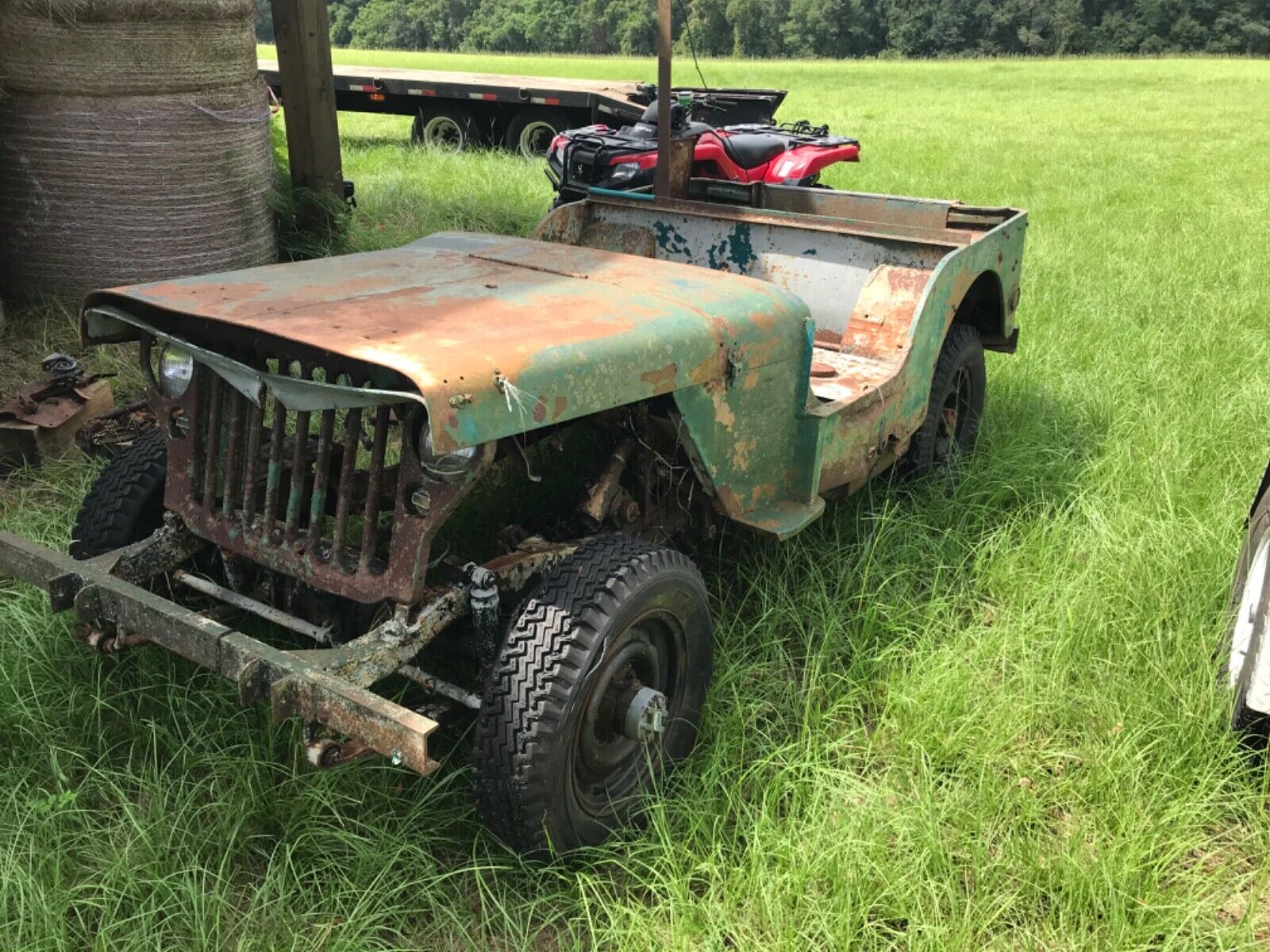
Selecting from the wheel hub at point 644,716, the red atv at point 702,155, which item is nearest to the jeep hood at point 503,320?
the wheel hub at point 644,716

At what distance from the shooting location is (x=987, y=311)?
465cm

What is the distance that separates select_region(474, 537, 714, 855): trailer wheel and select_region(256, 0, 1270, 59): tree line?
4739cm

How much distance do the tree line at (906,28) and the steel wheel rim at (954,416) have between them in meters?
45.1

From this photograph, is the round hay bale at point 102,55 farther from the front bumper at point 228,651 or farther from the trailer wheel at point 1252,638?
the trailer wheel at point 1252,638

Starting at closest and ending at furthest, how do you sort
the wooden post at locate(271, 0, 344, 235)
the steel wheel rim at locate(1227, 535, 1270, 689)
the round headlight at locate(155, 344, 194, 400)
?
the round headlight at locate(155, 344, 194, 400)
the steel wheel rim at locate(1227, 535, 1270, 689)
the wooden post at locate(271, 0, 344, 235)

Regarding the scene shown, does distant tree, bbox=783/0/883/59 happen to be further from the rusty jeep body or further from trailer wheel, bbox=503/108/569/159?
the rusty jeep body

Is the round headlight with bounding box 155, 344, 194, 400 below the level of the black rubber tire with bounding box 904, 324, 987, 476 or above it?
above

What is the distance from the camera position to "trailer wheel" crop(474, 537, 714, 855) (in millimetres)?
2342

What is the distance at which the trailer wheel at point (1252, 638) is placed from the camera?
2.71 metres

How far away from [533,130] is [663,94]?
9.89 metres

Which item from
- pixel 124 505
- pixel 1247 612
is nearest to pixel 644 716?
pixel 124 505

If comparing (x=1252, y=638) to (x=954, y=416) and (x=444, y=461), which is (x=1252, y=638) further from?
(x=444, y=461)

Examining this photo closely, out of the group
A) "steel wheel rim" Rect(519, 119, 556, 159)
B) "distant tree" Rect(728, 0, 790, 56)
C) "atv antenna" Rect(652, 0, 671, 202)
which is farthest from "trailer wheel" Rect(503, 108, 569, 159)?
"distant tree" Rect(728, 0, 790, 56)

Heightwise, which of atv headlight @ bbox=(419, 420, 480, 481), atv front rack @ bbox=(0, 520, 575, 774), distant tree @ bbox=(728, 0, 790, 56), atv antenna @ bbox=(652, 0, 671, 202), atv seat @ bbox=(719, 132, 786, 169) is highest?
distant tree @ bbox=(728, 0, 790, 56)
